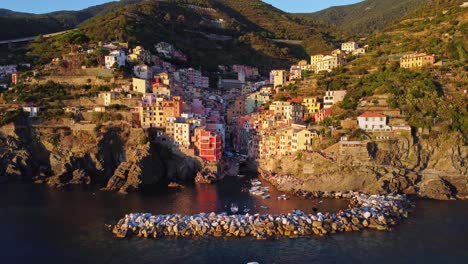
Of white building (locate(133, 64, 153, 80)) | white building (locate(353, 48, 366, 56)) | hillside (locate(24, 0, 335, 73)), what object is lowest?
white building (locate(133, 64, 153, 80))

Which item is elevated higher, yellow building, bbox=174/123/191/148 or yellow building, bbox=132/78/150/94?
yellow building, bbox=132/78/150/94

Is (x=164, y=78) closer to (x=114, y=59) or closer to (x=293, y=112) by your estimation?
(x=114, y=59)

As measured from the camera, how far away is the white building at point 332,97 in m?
45.1

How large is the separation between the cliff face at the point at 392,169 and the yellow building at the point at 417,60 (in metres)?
12.7

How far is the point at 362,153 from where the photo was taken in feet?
115

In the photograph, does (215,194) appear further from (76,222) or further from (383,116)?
(383,116)

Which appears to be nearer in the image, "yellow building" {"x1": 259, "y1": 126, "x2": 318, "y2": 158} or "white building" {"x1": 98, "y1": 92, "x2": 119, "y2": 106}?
"yellow building" {"x1": 259, "y1": 126, "x2": 318, "y2": 158}

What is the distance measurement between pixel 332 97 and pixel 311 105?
7.64 feet

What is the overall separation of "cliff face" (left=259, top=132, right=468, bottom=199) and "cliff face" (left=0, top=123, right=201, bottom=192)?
9.76 metres

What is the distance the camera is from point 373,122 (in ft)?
122

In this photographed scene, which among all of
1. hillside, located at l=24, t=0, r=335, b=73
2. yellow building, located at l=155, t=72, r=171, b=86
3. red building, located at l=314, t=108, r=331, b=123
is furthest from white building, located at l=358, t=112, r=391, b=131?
hillside, located at l=24, t=0, r=335, b=73

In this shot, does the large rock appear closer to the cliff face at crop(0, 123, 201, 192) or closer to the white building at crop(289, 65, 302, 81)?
the cliff face at crop(0, 123, 201, 192)

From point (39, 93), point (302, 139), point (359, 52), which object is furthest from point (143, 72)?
point (359, 52)

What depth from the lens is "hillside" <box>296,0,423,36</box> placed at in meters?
117
